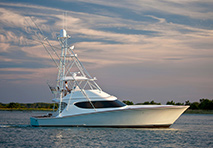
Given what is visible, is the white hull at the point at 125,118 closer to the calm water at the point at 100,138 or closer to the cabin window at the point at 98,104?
the calm water at the point at 100,138

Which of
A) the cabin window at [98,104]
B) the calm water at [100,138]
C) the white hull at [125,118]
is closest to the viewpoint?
the calm water at [100,138]

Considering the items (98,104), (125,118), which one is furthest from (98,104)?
(125,118)

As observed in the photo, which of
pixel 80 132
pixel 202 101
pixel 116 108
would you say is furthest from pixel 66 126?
pixel 202 101

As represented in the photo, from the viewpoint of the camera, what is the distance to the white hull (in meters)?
30.4

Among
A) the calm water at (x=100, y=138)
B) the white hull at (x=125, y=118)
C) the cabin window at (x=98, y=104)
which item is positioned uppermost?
the cabin window at (x=98, y=104)

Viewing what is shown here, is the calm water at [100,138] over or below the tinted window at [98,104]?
below

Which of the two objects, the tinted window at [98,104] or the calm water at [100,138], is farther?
the tinted window at [98,104]

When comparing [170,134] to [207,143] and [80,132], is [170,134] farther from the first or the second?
[80,132]

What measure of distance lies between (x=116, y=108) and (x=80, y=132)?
13.2 feet

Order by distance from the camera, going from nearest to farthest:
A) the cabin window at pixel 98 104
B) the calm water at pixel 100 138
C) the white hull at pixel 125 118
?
1. the calm water at pixel 100 138
2. the white hull at pixel 125 118
3. the cabin window at pixel 98 104

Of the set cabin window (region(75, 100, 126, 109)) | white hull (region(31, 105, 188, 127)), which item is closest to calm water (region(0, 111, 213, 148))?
white hull (region(31, 105, 188, 127))

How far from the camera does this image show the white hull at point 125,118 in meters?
30.4

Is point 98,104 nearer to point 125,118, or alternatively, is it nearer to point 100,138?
point 125,118

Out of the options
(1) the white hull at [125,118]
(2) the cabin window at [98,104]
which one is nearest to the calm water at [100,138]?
(1) the white hull at [125,118]
